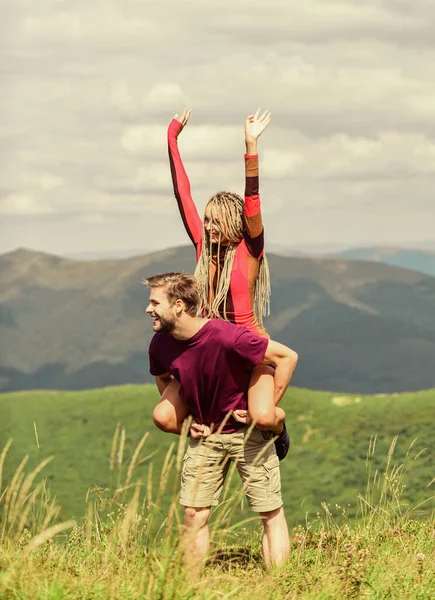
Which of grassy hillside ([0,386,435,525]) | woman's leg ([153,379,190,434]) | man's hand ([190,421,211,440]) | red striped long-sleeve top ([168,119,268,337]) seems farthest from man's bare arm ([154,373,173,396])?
grassy hillside ([0,386,435,525])

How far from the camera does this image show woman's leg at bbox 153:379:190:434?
5.45 meters

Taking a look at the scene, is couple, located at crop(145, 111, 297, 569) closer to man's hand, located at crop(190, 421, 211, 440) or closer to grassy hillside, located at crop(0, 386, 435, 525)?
man's hand, located at crop(190, 421, 211, 440)

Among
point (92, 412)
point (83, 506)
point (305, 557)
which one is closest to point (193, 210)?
point (305, 557)

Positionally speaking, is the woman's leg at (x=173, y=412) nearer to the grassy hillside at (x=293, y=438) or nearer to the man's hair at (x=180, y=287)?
the man's hair at (x=180, y=287)

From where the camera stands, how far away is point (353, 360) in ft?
433

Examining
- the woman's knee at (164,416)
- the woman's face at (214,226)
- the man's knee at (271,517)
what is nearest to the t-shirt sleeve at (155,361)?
the woman's knee at (164,416)

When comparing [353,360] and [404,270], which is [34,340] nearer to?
[353,360]

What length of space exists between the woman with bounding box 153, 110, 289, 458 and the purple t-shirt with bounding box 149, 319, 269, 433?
0.09 metres

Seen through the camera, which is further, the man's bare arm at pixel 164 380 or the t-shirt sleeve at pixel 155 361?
the man's bare arm at pixel 164 380

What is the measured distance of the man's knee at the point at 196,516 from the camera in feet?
17.5

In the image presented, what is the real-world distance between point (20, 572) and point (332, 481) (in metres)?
8.70

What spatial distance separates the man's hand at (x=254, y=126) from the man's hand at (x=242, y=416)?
1653 millimetres

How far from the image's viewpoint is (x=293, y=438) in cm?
1398

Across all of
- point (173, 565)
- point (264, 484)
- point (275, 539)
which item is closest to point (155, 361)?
point (264, 484)
